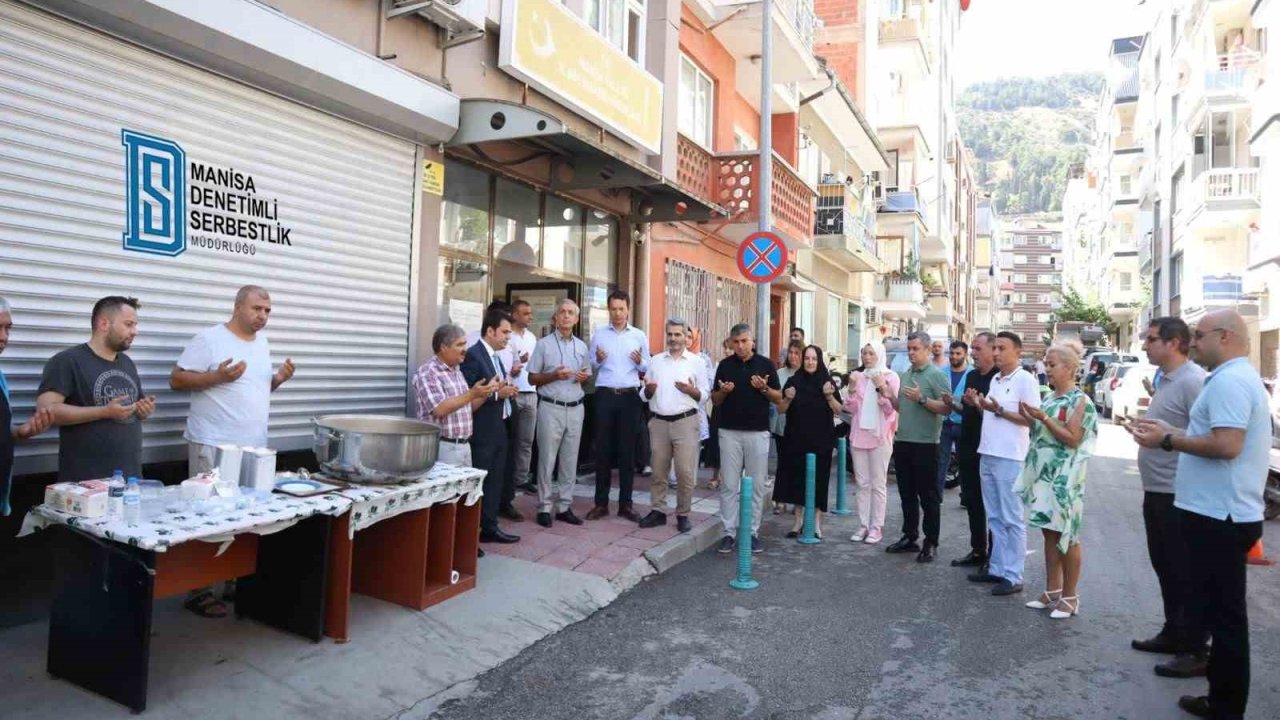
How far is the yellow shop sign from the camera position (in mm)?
8633

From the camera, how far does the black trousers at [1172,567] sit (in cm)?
511

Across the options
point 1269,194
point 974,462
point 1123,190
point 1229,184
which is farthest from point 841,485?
point 1123,190

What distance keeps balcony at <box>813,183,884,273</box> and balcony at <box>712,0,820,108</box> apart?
3.97 meters

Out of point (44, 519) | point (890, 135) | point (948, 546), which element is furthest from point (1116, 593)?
point (890, 135)

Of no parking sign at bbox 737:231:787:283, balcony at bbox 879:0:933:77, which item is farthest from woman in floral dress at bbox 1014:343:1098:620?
balcony at bbox 879:0:933:77

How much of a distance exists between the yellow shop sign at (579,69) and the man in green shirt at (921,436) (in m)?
4.71

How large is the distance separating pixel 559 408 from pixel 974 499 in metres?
3.74

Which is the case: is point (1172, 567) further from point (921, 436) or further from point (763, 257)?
point (763, 257)

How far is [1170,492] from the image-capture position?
5.31m

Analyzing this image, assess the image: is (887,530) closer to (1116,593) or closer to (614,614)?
(1116,593)

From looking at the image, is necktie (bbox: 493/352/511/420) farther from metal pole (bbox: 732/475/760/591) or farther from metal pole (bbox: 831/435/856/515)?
metal pole (bbox: 831/435/856/515)

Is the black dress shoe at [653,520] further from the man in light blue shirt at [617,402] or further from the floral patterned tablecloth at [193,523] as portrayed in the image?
the floral patterned tablecloth at [193,523]

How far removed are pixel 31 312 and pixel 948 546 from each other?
7.68 m

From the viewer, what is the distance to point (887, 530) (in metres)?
9.02
